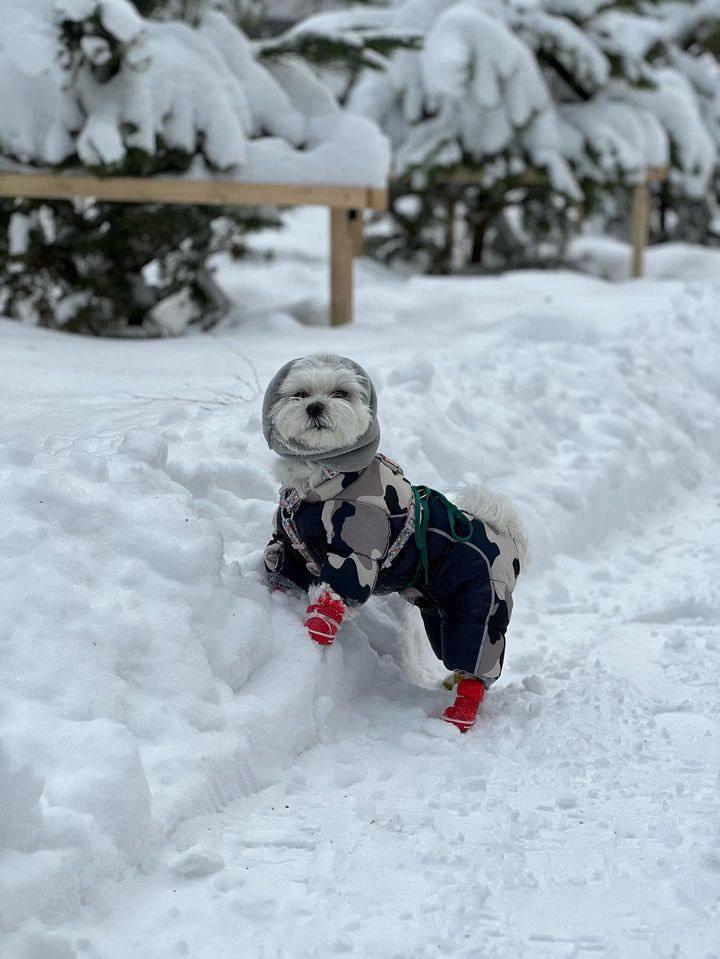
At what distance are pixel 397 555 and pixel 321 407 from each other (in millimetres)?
545

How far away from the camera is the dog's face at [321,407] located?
326 centimetres

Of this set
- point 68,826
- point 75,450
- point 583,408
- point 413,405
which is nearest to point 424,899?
point 68,826

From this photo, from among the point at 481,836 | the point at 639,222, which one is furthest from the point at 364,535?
the point at 639,222

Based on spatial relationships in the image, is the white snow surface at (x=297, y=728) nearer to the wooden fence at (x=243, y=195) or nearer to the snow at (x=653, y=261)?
the wooden fence at (x=243, y=195)

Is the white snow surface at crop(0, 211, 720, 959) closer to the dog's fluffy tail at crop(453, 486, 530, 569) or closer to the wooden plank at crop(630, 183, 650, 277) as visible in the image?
the dog's fluffy tail at crop(453, 486, 530, 569)

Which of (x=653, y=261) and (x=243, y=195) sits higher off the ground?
(x=243, y=195)

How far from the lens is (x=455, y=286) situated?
10.5 metres

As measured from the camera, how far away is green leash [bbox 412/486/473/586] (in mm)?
3514

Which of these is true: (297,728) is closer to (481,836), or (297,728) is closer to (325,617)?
(325,617)

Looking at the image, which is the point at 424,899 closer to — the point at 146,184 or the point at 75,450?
the point at 75,450

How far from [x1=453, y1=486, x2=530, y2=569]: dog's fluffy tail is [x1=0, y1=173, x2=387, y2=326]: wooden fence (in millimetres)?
3956

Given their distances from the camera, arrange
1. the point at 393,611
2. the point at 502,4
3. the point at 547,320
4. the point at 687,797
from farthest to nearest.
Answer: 1. the point at 502,4
2. the point at 547,320
3. the point at 393,611
4. the point at 687,797

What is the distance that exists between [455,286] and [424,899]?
844 centimetres

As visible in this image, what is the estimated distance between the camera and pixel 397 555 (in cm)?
349
